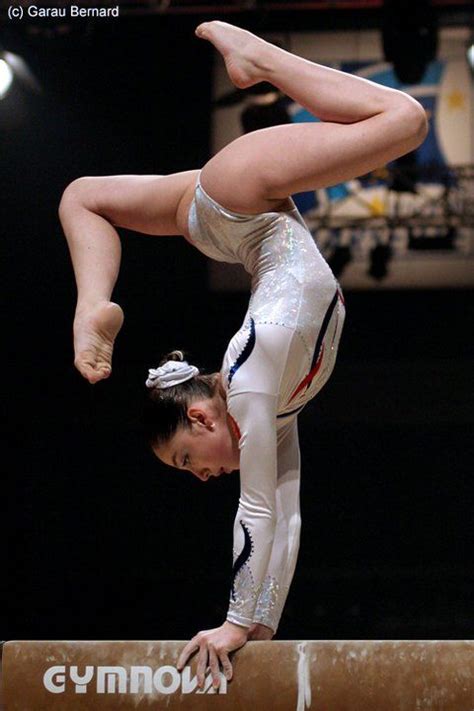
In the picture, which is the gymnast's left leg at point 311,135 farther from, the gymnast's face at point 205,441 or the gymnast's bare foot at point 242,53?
the gymnast's face at point 205,441

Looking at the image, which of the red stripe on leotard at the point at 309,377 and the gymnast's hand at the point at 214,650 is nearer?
the gymnast's hand at the point at 214,650

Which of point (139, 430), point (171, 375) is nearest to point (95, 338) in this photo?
point (171, 375)

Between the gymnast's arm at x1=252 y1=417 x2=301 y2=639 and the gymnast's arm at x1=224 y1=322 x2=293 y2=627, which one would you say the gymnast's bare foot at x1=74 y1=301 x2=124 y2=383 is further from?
the gymnast's arm at x1=252 y1=417 x2=301 y2=639

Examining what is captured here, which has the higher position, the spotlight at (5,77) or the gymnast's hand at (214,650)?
the spotlight at (5,77)

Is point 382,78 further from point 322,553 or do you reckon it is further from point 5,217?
point 322,553

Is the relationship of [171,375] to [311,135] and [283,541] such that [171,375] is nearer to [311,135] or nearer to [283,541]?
[283,541]

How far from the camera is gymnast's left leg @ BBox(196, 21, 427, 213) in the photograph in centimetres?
241

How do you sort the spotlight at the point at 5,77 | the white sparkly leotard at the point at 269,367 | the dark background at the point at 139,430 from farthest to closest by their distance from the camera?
1. the dark background at the point at 139,430
2. the spotlight at the point at 5,77
3. the white sparkly leotard at the point at 269,367

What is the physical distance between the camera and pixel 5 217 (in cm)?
484

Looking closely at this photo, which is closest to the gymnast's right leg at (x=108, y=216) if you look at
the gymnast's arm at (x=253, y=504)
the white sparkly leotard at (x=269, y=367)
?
the white sparkly leotard at (x=269, y=367)

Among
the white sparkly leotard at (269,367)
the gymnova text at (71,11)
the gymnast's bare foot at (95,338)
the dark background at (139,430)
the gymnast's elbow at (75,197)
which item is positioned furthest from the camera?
the dark background at (139,430)

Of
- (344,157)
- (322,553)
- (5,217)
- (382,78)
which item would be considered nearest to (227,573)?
(322,553)

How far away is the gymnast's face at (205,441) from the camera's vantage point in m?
2.57

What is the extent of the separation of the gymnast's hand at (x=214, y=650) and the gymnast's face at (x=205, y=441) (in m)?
0.44
